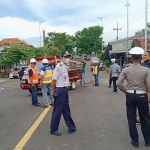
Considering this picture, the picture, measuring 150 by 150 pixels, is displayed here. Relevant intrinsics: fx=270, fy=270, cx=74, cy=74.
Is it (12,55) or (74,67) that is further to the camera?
(12,55)

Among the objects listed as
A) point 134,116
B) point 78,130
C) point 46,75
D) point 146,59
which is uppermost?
point 146,59

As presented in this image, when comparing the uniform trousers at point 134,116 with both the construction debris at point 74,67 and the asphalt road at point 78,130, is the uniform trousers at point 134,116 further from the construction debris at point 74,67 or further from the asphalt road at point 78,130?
the construction debris at point 74,67

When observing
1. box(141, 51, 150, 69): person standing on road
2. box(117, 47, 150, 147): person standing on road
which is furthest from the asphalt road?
box(141, 51, 150, 69): person standing on road

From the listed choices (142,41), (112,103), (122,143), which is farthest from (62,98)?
Answer: (142,41)

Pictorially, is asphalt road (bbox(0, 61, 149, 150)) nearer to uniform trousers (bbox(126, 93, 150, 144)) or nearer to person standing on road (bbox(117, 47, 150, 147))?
uniform trousers (bbox(126, 93, 150, 144))

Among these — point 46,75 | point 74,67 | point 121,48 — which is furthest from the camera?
point 121,48

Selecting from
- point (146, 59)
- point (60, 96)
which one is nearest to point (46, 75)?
point (60, 96)

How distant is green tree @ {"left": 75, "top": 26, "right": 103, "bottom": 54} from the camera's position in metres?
98.3

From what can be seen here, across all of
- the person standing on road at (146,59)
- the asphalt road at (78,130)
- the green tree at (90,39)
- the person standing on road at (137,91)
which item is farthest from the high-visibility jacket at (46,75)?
the green tree at (90,39)

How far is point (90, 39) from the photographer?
325 ft

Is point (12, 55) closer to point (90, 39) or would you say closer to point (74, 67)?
point (74, 67)

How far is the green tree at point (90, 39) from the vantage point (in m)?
98.3

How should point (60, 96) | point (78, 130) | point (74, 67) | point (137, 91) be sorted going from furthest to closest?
1. point (74, 67)
2. point (78, 130)
3. point (60, 96)
4. point (137, 91)

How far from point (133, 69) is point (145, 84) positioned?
37cm
